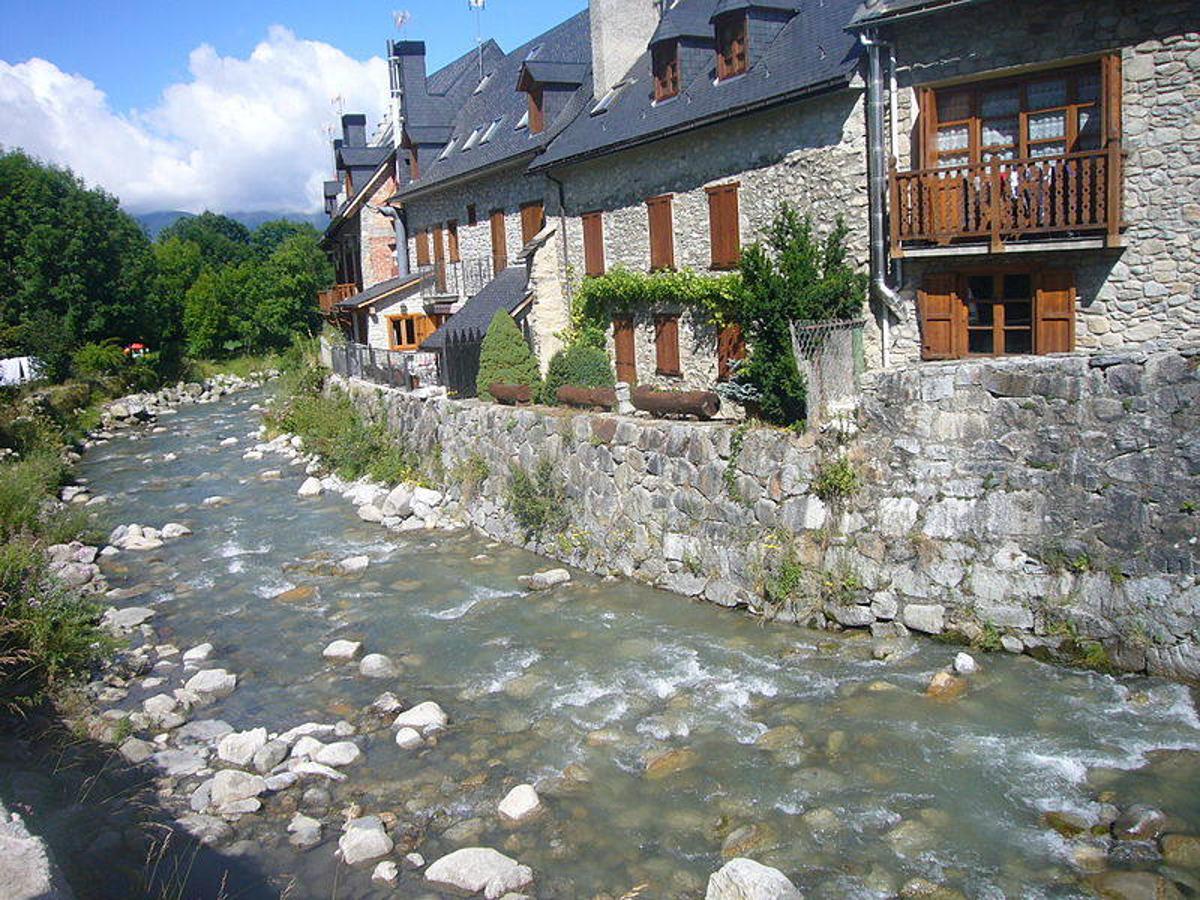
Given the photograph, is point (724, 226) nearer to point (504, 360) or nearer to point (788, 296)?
point (788, 296)

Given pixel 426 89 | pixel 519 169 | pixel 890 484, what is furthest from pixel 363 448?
pixel 426 89

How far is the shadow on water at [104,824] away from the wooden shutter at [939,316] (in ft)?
39.5

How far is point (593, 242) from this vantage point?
75.0ft

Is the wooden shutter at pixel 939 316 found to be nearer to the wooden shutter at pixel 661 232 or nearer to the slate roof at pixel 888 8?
the slate roof at pixel 888 8

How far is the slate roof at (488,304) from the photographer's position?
24688mm

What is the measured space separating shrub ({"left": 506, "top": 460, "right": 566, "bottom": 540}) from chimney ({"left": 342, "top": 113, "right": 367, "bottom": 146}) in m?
34.1

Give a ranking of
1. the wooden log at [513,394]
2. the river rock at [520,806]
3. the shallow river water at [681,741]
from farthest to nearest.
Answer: the wooden log at [513,394] < the river rock at [520,806] < the shallow river water at [681,741]

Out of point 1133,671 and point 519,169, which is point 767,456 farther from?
point 519,169

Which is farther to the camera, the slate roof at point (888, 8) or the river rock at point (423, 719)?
the slate roof at point (888, 8)

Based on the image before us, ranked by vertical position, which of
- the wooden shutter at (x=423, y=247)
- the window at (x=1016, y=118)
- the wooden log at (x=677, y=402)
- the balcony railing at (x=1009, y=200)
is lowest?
the wooden log at (x=677, y=402)

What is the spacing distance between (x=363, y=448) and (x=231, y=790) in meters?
15.2

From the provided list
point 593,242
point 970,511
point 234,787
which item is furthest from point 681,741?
point 593,242

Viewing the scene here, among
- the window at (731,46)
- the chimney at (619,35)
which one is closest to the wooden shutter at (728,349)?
the window at (731,46)

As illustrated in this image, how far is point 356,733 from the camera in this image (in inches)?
427
